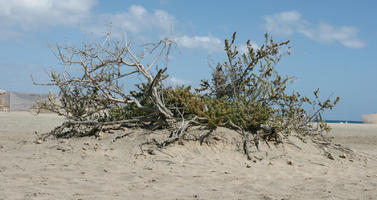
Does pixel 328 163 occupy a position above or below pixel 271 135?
below

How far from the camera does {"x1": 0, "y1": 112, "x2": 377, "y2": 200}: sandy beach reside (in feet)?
14.5

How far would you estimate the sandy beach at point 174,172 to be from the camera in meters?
4.41

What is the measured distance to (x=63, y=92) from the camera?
7875 mm

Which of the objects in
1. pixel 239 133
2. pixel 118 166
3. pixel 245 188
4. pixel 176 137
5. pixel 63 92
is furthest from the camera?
pixel 63 92

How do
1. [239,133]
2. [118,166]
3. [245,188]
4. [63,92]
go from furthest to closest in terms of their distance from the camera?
[63,92] → [239,133] → [118,166] → [245,188]

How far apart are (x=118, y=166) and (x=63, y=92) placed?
275 cm

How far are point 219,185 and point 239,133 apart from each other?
2.54 m

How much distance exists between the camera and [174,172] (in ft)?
→ 18.3

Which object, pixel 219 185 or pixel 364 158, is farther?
pixel 364 158

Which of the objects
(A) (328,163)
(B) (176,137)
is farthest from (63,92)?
(A) (328,163)

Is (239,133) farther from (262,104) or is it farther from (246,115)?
(262,104)

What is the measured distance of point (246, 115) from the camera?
24.3ft

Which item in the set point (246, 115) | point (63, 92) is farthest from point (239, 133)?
point (63, 92)

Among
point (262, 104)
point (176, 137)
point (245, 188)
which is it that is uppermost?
point (262, 104)
